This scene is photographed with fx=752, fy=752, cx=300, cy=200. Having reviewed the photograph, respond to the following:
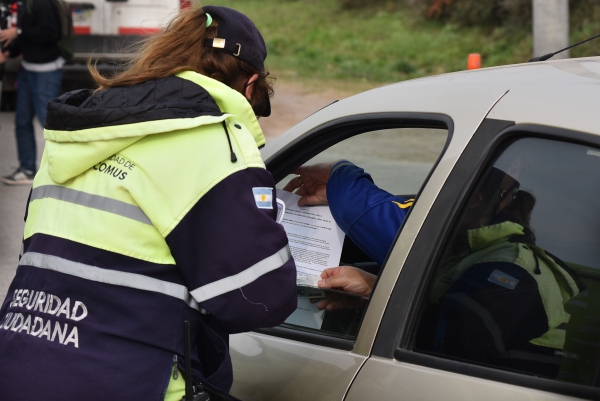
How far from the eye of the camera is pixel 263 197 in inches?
63.9

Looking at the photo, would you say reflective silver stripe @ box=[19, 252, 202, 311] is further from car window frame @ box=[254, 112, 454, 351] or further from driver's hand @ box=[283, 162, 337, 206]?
driver's hand @ box=[283, 162, 337, 206]

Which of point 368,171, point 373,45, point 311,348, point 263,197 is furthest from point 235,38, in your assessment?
point 373,45

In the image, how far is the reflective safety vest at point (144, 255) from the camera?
1.57 metres

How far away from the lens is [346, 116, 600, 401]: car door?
154 cm

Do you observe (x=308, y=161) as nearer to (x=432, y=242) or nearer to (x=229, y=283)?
(x=432, y=242)

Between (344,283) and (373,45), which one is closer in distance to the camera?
(344,283)

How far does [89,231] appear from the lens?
5.29ft

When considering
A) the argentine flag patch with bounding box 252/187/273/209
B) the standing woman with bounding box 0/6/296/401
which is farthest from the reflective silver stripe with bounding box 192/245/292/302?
the argentine flag patch with bounding box 252/187/273/209

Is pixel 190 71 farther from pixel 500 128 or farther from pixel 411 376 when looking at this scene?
pixel 411 376

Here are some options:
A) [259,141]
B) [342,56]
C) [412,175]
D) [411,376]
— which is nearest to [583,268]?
[411,376]

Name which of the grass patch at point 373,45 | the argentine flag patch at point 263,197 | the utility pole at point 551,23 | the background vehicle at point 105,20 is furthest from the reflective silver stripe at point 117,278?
the grass patch at point 373,45

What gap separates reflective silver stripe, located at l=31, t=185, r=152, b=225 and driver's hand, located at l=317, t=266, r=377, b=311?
686 mm

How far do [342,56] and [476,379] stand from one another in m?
19.0

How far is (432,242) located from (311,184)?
2.42ft
